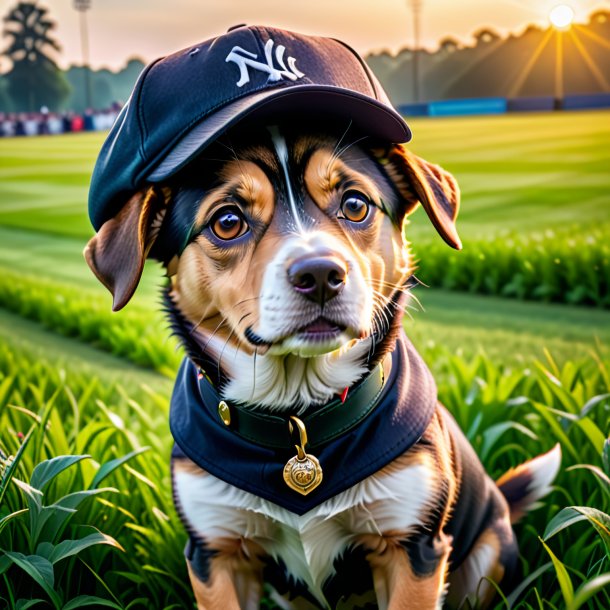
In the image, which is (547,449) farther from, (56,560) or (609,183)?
(609,183)

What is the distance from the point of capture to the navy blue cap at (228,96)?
190 cm

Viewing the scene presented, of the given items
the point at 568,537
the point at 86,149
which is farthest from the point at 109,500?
the point at 86,149

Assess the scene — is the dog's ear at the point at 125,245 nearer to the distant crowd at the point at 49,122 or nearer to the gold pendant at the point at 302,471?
the gold pendant at the point at 302,471

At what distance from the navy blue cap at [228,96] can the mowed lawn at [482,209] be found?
1.61ft

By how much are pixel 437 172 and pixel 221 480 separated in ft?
3.33

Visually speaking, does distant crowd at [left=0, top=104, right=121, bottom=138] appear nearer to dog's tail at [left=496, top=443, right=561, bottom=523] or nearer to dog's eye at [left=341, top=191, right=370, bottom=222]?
dog's tail at [left=496, top=443, right=561, bottom=523]

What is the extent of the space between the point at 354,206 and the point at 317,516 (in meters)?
0.79

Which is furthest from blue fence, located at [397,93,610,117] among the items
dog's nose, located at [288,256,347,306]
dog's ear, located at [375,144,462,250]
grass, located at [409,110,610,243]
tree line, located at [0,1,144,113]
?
dog's nose, located at [288,256,347,306]

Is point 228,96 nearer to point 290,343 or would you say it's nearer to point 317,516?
point 290,343

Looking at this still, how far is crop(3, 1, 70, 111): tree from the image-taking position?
755 inches

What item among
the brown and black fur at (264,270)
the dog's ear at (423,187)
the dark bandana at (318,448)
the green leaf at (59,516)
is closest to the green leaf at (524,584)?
the brown and black fur at (264,270)

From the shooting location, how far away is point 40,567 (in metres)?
2.24

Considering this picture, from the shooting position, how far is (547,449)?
3.10 meters

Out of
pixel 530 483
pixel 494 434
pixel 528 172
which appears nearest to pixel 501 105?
pixel 528 172
